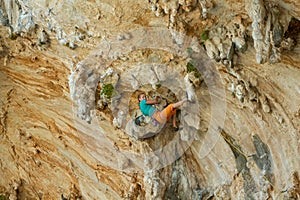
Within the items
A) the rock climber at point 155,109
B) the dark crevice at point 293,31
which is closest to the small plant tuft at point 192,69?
the rock climber at point 155,109

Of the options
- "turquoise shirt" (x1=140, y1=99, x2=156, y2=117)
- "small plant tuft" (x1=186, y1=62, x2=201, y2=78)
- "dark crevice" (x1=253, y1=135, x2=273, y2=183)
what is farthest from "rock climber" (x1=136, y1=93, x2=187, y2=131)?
"dark crevice" (x1=253, y1=135, x2=273, y2=183)

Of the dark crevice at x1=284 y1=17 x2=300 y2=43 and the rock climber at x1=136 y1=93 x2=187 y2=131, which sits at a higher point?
the dark crevice at x1=284 y1=17 x2=300 y2=43

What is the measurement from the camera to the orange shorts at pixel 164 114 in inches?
524

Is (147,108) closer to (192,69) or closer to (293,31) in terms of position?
(192,69)

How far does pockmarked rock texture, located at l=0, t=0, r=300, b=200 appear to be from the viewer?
12633 mm

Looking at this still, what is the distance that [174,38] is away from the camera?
43.4 ft

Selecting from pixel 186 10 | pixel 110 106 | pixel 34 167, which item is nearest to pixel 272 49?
pixel 186 10

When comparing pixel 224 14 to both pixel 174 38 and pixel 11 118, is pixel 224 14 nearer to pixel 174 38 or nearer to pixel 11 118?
pixel 174 38

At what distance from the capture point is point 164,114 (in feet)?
43.7

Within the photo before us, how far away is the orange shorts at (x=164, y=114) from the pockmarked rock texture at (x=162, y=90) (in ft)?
1.01

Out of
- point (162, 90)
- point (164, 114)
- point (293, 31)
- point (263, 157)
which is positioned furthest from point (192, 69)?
point (263, 157)

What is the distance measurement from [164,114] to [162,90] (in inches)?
29.0

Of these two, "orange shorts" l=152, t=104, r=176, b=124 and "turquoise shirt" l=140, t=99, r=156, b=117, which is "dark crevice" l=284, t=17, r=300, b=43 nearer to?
"orange shorts" l=152, t=104, r=176, b=124

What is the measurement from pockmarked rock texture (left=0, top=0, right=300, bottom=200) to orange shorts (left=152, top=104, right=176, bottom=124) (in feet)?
1.01
